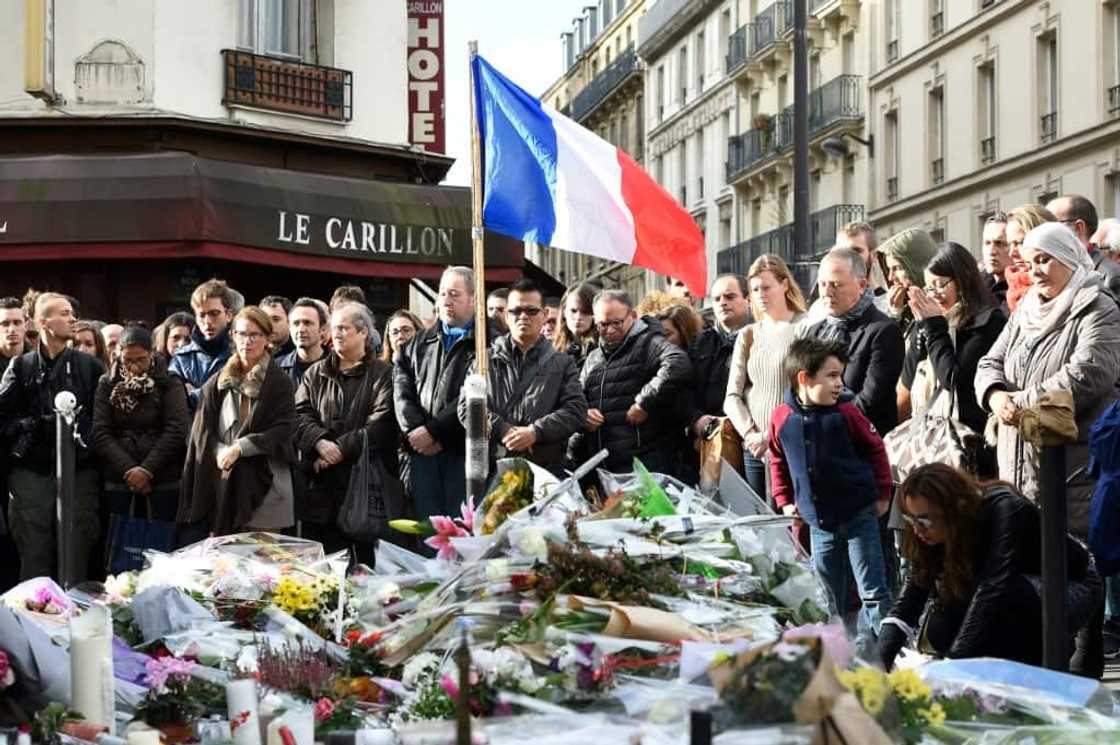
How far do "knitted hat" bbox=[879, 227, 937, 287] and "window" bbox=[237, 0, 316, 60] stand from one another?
14.0 meters

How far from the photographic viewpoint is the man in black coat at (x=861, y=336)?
1015 cm

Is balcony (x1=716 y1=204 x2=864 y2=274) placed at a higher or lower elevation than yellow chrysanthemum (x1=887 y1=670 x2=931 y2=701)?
higher

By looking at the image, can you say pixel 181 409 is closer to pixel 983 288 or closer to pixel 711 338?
pixel 711 338

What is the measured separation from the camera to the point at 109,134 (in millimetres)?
21781

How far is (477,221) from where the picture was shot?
10.9 m

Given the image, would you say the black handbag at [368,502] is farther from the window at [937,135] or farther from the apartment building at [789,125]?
the apartment building at [789,125]

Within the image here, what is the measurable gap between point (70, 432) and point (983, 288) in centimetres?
500

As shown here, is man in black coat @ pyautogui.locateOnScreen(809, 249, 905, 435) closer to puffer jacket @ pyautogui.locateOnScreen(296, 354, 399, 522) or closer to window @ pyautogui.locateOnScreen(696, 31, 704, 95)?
puffer jacket @ pyautogui.locateOnScreen(296, 354, 399, 522)

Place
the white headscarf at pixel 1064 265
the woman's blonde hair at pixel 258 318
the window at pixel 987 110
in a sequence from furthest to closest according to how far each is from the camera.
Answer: the window at pixel 987 110 < the woman's blonde hair at pixel 258 318 < the white headscarf at pixel 1064 265

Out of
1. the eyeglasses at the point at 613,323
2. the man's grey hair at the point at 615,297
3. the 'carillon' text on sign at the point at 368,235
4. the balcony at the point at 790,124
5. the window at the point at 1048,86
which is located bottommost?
the eyeglasses at the point at 613,323

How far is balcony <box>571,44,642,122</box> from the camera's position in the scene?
7100 cm

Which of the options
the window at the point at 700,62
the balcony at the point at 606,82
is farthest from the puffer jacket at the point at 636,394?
the balcony at the point at 606,82

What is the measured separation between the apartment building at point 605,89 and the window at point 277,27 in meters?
42.0

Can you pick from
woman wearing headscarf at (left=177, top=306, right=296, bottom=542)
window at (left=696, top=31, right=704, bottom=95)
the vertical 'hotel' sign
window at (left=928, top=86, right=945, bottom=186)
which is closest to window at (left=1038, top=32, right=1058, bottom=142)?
window at (left=928, top=86, right=945, bottom=186)
